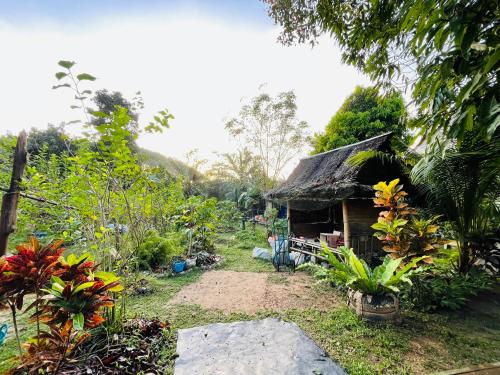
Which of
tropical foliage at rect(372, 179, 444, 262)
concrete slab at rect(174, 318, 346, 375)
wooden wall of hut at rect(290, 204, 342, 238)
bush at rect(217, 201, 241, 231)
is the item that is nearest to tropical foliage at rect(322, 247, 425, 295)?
tropical foliage at rect(372, 179, 444, 262)

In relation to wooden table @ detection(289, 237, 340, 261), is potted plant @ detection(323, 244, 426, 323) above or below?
below

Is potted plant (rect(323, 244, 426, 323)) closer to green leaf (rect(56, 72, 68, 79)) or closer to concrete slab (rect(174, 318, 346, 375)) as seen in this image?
concrete slab (rect(174, 318, 346, 375))

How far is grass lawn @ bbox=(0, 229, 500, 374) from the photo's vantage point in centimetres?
226

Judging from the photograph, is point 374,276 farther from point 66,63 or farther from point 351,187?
point 66,63

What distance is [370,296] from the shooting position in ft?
10.1

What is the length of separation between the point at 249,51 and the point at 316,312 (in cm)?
413

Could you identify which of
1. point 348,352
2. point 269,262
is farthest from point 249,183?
point 348,352

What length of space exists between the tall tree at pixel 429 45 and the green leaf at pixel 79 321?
2.51 m

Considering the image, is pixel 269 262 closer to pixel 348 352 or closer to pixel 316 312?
pixel 316 312

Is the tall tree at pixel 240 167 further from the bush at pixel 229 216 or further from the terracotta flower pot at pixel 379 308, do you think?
the terracotta flower pot at pixel 379 308

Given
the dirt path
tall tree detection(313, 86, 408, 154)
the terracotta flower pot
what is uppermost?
tall tree detection(313, 86, 408, 154)

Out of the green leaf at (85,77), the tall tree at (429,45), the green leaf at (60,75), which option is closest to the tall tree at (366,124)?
the tall tree at (429,45)

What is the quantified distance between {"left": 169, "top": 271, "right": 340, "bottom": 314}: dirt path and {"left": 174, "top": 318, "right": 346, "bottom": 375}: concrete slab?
70 centimetres

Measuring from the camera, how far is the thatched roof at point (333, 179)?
4738 millimetres
